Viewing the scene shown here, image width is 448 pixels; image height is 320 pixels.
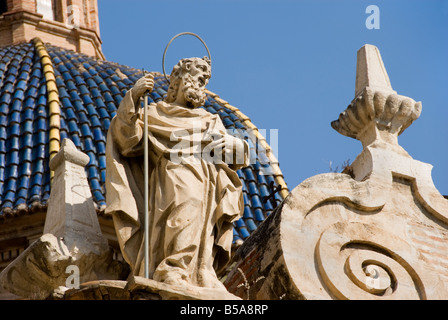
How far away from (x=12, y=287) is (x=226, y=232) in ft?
7.06

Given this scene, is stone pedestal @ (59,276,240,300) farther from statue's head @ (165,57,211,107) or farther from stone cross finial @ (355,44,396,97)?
stone cross finial @ (355,44,396,97)

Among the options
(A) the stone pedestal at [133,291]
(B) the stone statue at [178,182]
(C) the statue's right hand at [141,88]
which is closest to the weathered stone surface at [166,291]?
(A) the stone pedestal at [133,291]

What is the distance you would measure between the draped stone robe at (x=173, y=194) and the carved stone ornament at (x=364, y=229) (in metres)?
0.79

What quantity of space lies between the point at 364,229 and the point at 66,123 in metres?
13.5

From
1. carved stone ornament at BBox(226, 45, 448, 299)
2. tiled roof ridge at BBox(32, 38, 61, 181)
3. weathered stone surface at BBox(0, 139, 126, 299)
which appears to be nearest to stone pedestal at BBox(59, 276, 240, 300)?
weathered stone surface at BBox(0, 139, 126, 299)

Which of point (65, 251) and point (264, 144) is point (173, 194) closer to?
point (65, 251)

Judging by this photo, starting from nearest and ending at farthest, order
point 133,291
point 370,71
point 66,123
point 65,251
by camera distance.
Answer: point 133,291 → point 65,251 → point 370,71 → point 66,123

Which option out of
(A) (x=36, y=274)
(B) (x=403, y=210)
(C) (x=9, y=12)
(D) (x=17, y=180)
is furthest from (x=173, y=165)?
(C) (x=9, y=12)

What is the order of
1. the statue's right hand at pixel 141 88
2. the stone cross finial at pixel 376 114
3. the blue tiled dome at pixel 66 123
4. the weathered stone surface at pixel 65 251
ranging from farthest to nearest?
the blue tiled dome at pixel 66 123, the stone cross finial at pixel 376 114, the statue's right hand at pixel 141 88, the weathered stone surface at pixel 65 251

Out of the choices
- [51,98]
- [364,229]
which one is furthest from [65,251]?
[51,98]

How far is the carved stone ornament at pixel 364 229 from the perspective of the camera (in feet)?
51.7

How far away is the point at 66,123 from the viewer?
29141mm

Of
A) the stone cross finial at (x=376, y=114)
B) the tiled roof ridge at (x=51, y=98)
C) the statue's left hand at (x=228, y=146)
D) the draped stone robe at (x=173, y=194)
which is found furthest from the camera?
the tiled roof ridge at (x=51, y=98)

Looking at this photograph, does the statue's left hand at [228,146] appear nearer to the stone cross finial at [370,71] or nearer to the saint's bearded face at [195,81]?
the saint's bearded face at [195,81]
